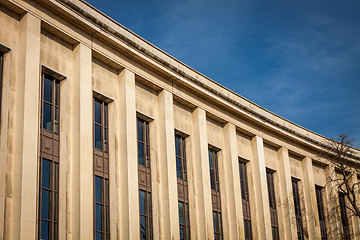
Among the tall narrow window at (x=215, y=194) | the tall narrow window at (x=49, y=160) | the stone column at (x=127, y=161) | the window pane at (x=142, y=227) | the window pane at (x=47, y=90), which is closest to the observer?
the tall narrow window at (x=49, y=160)

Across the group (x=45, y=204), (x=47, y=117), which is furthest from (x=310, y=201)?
(x=45, y=204)

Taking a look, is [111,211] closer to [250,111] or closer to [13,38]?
[13,38]

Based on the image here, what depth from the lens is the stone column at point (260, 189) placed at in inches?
1709

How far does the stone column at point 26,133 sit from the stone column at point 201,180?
13805mm

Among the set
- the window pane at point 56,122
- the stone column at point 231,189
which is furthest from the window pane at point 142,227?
the stone column at point 231,189

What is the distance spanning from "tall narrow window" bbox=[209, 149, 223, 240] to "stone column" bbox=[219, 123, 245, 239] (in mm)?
383

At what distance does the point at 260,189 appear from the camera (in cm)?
4406

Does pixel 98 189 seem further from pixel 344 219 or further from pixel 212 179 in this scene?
pixel 344 219

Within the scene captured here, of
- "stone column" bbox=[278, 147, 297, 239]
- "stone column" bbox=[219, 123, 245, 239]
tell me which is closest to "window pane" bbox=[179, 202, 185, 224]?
"stone column" bbox=[219, 123, 245, 239]

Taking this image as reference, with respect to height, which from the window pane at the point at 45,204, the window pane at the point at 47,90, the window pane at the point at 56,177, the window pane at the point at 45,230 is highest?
the window pane at the point at 47,90

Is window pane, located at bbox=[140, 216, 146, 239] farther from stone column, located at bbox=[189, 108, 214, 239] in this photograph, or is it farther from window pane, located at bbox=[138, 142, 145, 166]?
stone column, located at bbox=[189, 108, 214, 239]

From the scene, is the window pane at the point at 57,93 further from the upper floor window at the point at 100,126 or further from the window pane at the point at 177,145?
the window pane at the point at 177,145

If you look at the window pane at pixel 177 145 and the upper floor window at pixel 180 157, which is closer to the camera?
the upper floor window at pixel 180 157

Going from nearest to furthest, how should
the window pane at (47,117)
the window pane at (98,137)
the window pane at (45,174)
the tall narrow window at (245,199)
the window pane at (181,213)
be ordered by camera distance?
the window pane at (45,174) < the window pane at (47,117) < the window pane at (98,137) < the window pane at (181,213) < the tall narrow window at (245,199)
